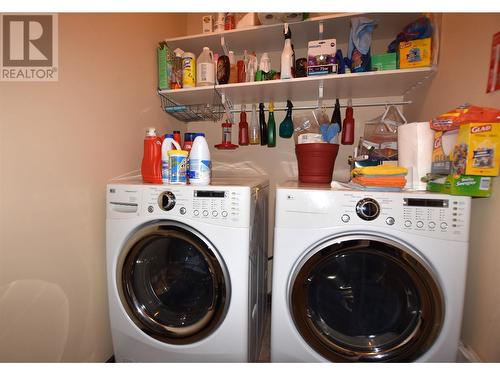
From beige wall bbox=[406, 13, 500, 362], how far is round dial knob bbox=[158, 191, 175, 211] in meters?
1.32

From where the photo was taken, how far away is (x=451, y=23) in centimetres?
125

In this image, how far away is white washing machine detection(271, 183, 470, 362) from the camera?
938mm

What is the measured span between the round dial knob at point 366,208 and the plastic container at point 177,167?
2.67 feet

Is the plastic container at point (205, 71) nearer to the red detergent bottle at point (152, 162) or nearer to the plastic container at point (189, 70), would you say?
the plastic container at point (189, 70)

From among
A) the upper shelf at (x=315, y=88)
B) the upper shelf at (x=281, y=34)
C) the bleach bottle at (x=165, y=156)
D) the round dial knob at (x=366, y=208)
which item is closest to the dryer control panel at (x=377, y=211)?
the round dial knob at (x=366, y=208)

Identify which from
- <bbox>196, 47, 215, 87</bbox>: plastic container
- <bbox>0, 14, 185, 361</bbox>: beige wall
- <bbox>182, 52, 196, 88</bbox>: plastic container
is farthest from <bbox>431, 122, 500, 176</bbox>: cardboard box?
<bbox>0, 14, 185, 361</bbox>: beige wall

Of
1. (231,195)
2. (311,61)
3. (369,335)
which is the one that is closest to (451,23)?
(311,61)

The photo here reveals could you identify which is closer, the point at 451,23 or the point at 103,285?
the point at 451,23

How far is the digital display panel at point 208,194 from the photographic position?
3.57ft

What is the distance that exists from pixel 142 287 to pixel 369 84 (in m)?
1.76

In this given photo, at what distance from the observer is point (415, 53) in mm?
1336

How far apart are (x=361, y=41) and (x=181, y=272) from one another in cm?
163

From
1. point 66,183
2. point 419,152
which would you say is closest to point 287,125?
point 419,152

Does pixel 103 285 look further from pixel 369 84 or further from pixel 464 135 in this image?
pixel 369 84
